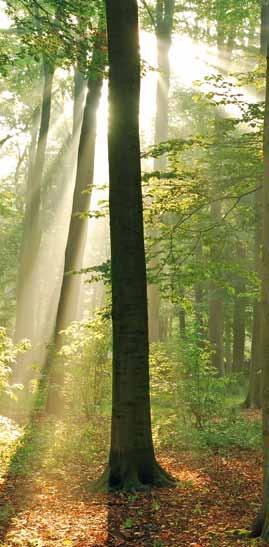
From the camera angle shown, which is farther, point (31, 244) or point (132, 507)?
point (31, 244)

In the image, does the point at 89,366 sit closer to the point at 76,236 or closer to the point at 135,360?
the point at 76,236

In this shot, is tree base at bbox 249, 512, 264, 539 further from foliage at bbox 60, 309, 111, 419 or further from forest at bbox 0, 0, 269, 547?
foliage at bbox 60, 309, 111, 419

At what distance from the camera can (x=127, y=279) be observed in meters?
7.55

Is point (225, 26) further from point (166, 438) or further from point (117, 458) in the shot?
point (117, 458)

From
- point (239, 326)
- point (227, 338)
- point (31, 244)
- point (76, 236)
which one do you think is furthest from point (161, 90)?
point (227, 338)

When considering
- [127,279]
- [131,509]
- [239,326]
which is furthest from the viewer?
[239,326]

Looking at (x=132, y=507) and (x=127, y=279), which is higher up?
(x=127, y=279)

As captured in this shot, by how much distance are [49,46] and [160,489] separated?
7.60m

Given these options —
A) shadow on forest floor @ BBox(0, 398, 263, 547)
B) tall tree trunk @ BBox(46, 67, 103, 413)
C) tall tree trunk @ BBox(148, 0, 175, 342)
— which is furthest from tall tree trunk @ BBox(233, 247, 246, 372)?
shadow on forest floor @ BBox(0, 398, 263, 547)

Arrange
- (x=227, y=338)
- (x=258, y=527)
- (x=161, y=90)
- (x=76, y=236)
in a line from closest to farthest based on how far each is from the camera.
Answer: (x=258, y=527) < (x=76, y=236) < (x=161, y=90) < (x=227, y=338)

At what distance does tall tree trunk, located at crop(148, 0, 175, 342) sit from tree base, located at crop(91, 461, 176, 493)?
11.7m

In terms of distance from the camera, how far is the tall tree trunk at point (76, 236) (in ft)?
47.8

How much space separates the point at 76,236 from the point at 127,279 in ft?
25.6

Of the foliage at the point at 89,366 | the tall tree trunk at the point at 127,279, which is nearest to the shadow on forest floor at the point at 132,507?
the tall tree trunk at the point at 127,279
